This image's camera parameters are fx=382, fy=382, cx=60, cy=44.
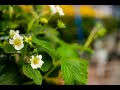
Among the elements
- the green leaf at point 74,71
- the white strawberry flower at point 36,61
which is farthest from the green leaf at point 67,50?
the white strawberry flower at point 36,61

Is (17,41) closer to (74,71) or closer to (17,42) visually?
(17,42)

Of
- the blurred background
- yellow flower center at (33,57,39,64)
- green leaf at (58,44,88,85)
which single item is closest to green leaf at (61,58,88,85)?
green leaf at (58,44,88,85)

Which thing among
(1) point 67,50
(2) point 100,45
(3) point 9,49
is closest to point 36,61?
(3) point 9,49

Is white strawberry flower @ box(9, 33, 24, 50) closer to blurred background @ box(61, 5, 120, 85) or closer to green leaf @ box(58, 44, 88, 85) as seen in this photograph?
green leaf @ box(58, 44, 88, 85)

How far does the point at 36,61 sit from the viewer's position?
128cm

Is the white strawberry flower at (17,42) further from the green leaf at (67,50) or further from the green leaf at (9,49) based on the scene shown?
the green leaf at (67,50)

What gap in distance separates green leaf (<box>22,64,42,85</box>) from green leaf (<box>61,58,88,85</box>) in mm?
94

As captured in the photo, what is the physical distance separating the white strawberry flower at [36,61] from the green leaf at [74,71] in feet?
0.28

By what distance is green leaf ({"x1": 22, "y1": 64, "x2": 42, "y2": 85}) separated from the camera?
4.17ft

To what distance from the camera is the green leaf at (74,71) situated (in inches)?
52.3

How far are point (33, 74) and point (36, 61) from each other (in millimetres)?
49

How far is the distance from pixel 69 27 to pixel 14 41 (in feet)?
27.0

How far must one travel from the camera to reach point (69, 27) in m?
9.52
